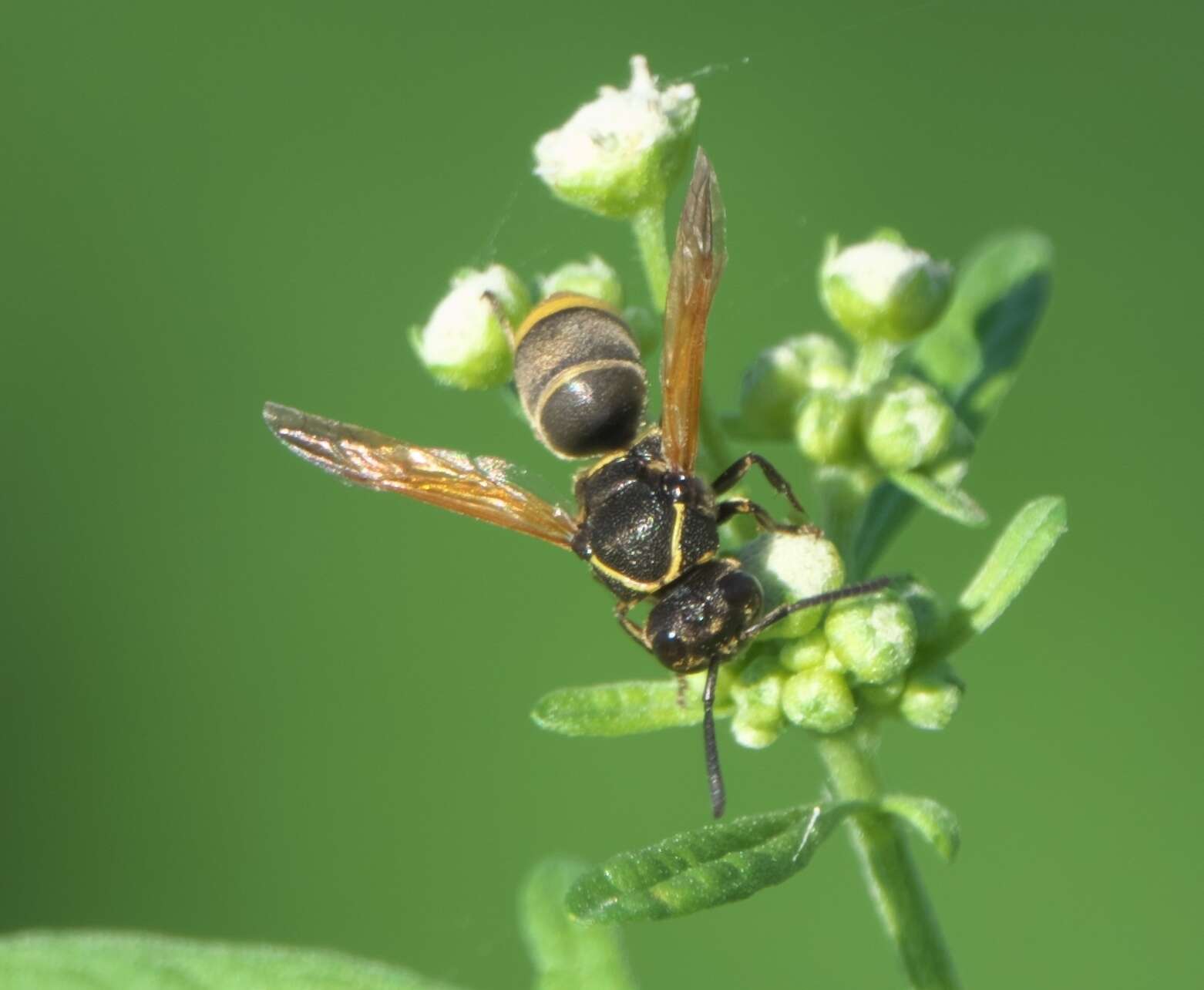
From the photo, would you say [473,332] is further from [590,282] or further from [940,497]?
[940,497]

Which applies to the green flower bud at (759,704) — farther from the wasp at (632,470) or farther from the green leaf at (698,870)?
the green leaf at (698,870)

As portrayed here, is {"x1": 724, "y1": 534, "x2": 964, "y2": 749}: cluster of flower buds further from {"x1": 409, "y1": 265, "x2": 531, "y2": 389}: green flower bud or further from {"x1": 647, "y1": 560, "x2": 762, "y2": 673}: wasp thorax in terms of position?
{"x1": 409, "y1": 265, "x2": 531, "y2": 389}: green flower bud

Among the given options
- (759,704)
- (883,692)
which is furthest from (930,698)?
(759,704)

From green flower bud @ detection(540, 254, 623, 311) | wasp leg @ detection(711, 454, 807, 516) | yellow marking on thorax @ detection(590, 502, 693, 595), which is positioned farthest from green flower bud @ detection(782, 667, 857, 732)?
green flower bud @ detection(540, 254, 623, 311)

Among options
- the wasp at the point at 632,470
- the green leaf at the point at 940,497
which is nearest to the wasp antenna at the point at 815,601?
the wasp at the point at 632,470

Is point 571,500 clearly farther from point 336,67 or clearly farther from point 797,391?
point 336,67
